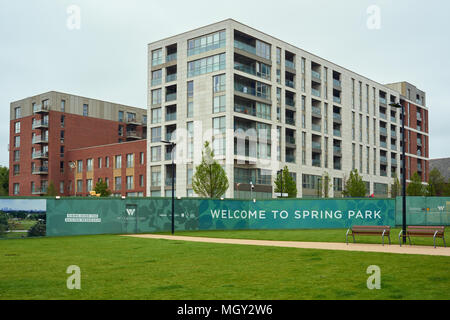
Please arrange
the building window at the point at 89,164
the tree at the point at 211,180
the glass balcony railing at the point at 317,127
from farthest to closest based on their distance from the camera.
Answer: the building window at the point at 89,164 → the glass balcony railing at the point at 317,127 → the tree at the point at 211,180

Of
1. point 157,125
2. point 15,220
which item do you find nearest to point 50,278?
point 15,220

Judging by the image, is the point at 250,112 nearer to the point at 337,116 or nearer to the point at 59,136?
the point at 337,116

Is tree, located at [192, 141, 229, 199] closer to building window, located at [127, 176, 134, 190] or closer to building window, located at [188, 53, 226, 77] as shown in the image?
→ building window, located at [188, 53, 226, 77]

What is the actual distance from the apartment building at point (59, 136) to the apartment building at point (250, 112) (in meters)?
16.3

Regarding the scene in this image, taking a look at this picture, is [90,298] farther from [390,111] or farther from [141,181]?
[390,111]

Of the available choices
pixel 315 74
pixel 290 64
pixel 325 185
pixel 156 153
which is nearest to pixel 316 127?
pixel 315 74

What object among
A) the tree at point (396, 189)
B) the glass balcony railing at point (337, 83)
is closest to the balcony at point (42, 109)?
the glass balcony railing at point (337, 83)

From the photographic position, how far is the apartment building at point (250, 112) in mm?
60656

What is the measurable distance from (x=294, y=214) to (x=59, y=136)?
2322 inches

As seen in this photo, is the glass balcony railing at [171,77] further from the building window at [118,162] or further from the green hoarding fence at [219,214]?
the green hoarding fence at [219,214]

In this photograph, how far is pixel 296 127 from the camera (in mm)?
69250

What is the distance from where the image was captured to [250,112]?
2451 inches

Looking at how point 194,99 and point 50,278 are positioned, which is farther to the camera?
point 194,99
